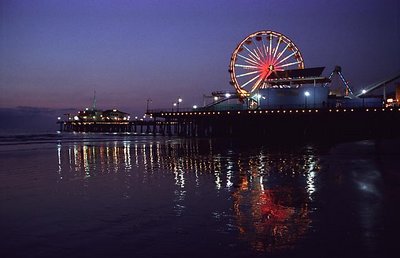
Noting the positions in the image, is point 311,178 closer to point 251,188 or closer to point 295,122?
point 251,188

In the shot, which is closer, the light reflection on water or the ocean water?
the ocean water

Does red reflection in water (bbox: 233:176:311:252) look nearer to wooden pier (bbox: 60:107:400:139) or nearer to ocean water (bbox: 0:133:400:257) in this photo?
ocean water (bbox: 0:133:400:257)

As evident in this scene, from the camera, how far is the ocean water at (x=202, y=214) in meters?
6.84

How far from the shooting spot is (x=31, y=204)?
34.9 feet

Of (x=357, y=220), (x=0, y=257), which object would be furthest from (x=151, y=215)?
(x=357, y=220)

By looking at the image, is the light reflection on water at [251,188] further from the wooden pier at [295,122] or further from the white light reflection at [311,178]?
the wooden pier at [295,122]

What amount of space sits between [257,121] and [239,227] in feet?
160

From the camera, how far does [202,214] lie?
928 centimetres

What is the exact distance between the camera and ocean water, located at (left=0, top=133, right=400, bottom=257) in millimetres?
6840

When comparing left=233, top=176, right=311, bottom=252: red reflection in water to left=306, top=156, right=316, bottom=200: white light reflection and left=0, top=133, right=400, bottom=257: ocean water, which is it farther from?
left=306, top=156, right=316, bottom=200: white light reflection

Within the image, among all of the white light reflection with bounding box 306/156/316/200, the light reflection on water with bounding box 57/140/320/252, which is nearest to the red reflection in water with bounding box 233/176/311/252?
the light reflection on water with bounding box 57/140/320/252

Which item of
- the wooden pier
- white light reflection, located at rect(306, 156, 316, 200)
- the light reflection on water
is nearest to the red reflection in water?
the light reflection on water

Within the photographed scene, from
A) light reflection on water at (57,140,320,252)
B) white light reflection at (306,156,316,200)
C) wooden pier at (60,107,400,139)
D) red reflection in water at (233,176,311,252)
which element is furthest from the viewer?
wooden pier at (60,107,400,139)

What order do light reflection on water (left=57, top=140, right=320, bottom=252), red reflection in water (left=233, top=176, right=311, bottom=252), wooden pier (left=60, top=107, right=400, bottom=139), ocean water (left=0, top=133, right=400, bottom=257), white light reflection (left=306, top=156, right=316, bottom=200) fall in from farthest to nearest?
wooden pier (left=60, top=107, right=400, bottom=139) → white light reflection (left=306, top=156, right=316, bottom=200) → light reflection on water (left=57, top=140, right=320, bottom=252) → red reflection in water (left=233, top=176, right=311, bottom=252) → ocean water (left=0, top=133, right=400, bottom=257)
